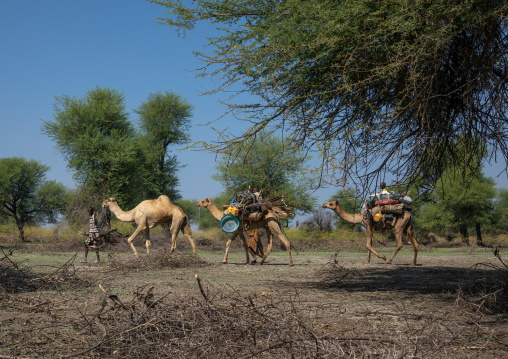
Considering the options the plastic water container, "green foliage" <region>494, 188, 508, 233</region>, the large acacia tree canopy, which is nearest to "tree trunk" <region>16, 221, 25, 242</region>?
the plastic water container

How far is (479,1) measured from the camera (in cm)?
755

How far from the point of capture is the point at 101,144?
34.2m

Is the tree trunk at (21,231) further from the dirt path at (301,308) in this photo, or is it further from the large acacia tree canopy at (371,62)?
the large acacia tree canopy at (371,62)

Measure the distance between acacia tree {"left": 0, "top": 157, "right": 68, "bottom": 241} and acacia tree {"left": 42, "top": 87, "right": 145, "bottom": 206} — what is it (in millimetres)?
6591

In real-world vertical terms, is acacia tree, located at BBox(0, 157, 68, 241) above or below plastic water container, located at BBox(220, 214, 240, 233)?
above

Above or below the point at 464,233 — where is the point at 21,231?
below

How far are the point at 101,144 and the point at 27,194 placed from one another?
11.6 m

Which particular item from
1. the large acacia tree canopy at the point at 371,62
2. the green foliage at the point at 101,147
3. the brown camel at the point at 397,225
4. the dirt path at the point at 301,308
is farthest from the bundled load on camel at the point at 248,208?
the green foliage at the point at 101,147

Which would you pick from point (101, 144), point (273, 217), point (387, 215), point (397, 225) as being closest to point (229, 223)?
point (273, 217)

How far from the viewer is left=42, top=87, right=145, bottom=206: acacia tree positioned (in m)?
33.8

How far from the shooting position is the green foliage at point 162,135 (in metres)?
43.6

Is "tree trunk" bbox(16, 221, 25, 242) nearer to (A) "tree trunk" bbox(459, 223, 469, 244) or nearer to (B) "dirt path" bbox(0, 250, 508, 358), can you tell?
(B) "dirt path" bbox(0, 250, 508, 358)

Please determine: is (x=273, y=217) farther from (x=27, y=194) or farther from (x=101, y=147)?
Result: (x=27, y=194)

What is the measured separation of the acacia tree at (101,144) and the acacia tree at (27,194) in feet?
21.6
